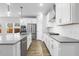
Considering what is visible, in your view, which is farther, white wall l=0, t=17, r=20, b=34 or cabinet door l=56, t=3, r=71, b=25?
white wall l=0, t=17, r=20, b=34

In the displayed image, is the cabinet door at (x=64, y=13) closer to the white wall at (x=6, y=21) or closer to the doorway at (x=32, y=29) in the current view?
the doorway at (x=32, y=29)

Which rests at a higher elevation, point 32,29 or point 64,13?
point 64,13

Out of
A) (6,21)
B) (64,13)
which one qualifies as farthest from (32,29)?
(64,13)

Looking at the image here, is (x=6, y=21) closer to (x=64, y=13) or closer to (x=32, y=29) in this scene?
(x=32, y=29)

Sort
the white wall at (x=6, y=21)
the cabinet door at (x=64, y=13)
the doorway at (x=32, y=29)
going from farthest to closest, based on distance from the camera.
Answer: the white wall at (x=6, y=21) → the doorway at (x=32, y=29) → the cabinet door at (x=64, y=13)

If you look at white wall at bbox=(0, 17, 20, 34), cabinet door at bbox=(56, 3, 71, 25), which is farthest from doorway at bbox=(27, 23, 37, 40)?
cabinet door at bbox=(56, 3, 71, 25)

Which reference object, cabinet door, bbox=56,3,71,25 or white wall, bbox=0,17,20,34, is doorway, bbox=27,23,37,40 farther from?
cabinet door, bbox=56,3,71,25

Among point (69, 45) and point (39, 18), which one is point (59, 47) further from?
point (39, 18)

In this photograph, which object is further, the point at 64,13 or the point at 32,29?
the point at 32,29

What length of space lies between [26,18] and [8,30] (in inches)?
85.0

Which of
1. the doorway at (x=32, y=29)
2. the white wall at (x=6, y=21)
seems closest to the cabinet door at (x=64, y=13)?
the doorway at (x=32, y=29)

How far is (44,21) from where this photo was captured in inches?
487

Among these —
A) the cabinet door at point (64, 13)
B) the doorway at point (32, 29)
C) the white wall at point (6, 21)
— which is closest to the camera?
the cabinet door at point (64, 13)

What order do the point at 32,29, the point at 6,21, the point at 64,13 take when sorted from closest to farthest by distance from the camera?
the point at 64,13 < the point at 32,29 < the point at 6,21
